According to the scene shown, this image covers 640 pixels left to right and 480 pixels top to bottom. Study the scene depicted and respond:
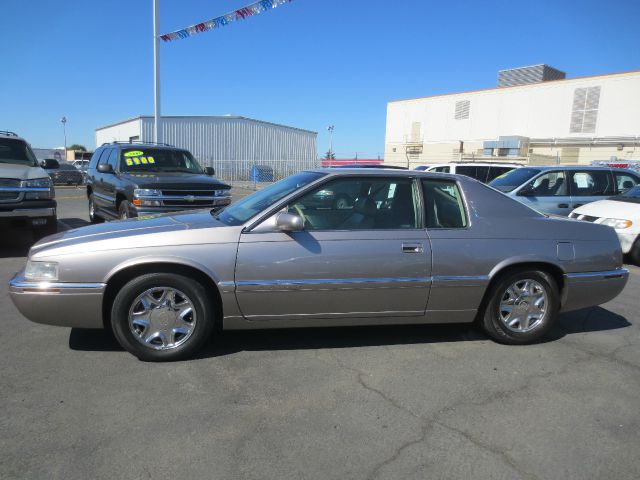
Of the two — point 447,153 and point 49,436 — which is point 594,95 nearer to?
point 447,153

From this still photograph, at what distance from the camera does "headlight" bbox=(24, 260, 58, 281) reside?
352cm

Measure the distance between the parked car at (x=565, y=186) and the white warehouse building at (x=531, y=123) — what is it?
21.5m

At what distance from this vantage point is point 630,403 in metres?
3.28

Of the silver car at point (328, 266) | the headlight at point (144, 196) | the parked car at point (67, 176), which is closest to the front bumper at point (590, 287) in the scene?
the silver car at point (328, 266)

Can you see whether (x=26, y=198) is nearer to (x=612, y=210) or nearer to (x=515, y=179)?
(x=515, y=179)

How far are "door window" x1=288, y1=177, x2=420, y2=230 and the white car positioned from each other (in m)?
5.47

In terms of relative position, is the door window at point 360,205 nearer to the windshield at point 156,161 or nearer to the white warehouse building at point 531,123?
the windshield at point 156,161

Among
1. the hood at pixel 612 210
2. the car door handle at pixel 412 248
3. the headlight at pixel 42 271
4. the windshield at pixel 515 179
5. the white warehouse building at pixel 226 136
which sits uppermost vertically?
the white warehouse building at pixel 226 136

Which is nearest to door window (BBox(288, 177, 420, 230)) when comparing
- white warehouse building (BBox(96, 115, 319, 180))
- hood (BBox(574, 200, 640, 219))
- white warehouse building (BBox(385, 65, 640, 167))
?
hood (BBox(574, 200, 640, 219))

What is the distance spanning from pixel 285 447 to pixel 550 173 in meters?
9.25

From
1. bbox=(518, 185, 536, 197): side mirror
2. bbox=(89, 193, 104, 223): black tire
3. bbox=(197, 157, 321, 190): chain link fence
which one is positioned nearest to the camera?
bbox=(518, 185, 536, 197): side mirror

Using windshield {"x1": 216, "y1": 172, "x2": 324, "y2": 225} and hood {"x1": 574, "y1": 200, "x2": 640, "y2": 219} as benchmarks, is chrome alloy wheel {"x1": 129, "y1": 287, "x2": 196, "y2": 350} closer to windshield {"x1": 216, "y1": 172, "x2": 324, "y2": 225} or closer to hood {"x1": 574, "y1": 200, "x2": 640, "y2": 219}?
windshield {"x1": 216, "y1": 172, "x2": 324, "y2": 225}

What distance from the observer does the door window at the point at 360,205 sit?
3.89 meters

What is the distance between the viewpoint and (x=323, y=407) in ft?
10.2
